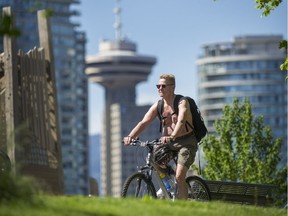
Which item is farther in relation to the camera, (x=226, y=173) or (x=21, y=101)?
(x=226, y=173)

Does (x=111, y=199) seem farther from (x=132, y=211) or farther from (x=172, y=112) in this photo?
(x=172, y=112)

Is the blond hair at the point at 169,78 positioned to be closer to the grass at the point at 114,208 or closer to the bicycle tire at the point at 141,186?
the bicycle tire at the point at 141,186

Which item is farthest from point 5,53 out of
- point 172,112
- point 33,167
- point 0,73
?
point 172,112

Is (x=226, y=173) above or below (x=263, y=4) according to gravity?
below

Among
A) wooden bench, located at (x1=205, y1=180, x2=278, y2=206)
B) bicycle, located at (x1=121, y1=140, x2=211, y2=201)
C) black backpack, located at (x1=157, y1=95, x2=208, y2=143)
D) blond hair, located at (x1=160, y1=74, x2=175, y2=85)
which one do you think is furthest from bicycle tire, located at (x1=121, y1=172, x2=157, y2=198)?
wooden bench, located at (x1=205, y1=180, x2=278, y2=206)

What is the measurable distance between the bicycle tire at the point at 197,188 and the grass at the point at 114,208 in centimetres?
311

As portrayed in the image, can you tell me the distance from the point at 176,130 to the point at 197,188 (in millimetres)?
924

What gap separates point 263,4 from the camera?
749 inches

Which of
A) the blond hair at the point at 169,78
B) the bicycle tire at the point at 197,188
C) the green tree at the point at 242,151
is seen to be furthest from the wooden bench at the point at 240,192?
the green tree at the point at 242,151

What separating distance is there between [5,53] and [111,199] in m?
16.7

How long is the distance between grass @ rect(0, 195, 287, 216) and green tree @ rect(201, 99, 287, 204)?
2048 centimetres

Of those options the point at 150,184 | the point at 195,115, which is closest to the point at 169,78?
the point at 195,115

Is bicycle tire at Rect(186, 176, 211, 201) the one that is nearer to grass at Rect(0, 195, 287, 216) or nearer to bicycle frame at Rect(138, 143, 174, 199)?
bicycle frame at Rect(138, 143, 174, 199)

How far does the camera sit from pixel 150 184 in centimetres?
1455
